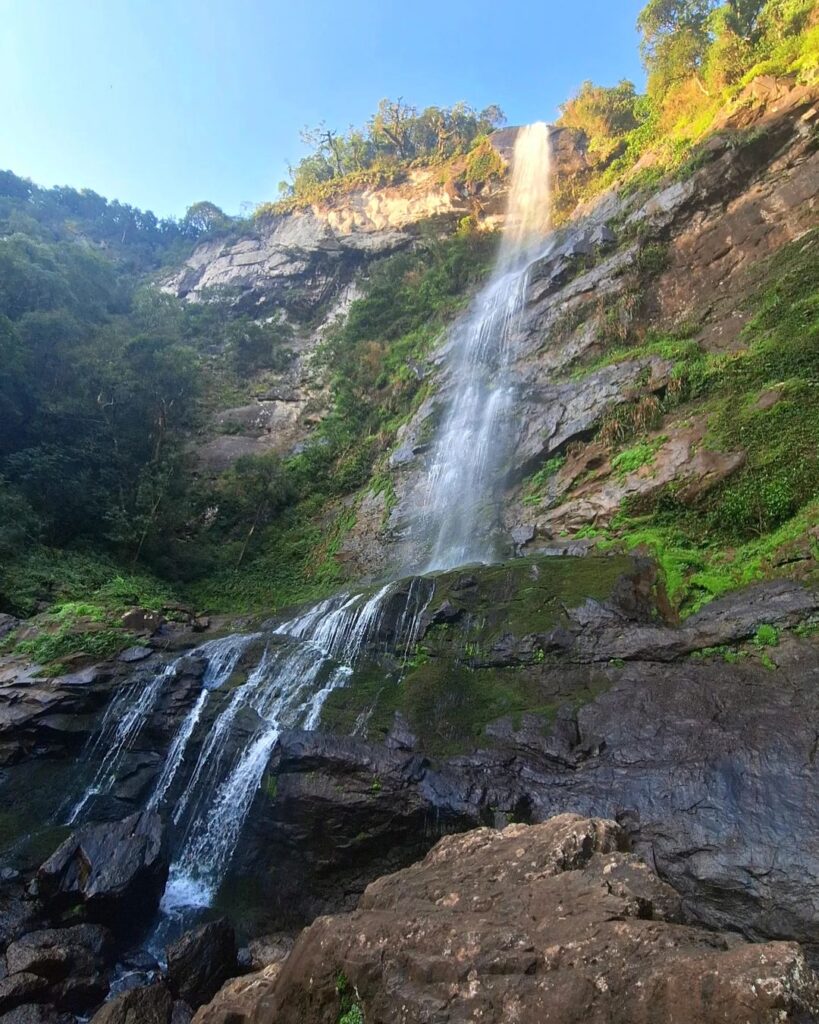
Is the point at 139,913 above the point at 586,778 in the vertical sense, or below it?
below

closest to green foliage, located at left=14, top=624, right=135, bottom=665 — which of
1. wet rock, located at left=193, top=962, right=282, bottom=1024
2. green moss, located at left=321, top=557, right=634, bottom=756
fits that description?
green moss, located at left=321, top=557, right=634, bottom=756

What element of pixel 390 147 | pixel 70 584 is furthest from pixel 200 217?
pixel 70 584

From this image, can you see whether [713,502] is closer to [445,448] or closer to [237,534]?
[445,448]

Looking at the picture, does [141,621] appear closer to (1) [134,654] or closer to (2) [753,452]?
(1) [134,654]

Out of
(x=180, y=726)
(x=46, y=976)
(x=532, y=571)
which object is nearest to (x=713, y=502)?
(x=532, y=571)

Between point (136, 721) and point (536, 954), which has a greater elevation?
point (536, 954)

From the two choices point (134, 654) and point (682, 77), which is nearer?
point (134, 654)

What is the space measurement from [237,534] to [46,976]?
15.4 m

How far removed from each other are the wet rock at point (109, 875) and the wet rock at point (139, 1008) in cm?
198

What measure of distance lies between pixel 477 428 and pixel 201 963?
14.6 m

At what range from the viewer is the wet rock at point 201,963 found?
6.29m

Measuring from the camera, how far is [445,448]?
61.4ft

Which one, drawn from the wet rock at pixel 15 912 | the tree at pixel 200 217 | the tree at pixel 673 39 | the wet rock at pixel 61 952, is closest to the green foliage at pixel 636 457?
the wet rock at pixel 61 952

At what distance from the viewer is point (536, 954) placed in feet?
9.96
